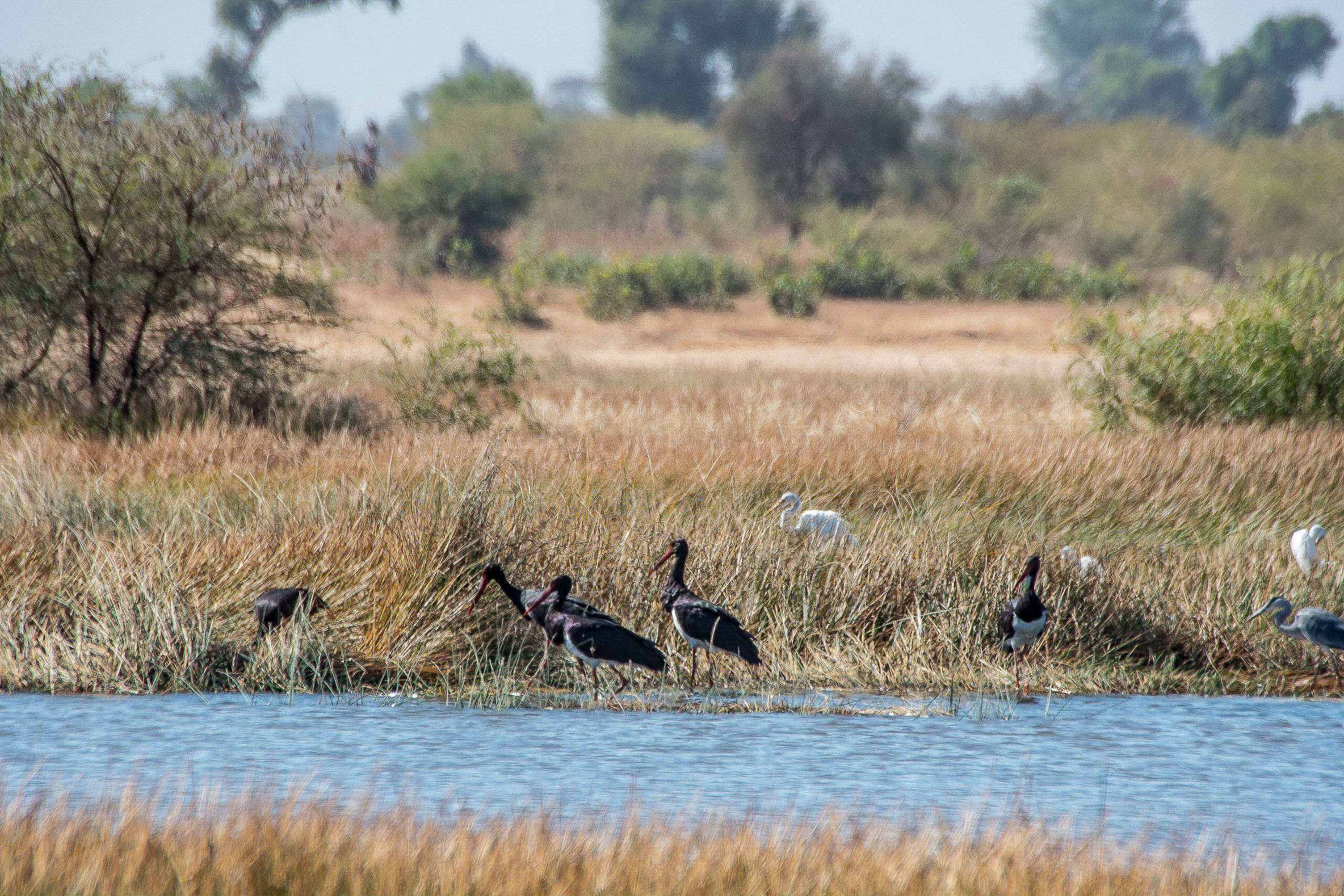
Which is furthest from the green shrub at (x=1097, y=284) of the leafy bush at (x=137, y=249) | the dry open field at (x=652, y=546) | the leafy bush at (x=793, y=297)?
the leafy bush at (x=137, y=249)

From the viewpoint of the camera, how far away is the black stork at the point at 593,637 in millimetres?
8148

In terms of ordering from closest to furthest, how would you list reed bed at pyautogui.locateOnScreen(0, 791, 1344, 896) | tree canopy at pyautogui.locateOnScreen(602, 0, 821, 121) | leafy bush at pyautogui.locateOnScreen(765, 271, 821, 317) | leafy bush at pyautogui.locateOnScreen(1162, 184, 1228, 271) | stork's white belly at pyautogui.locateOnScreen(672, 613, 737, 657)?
reed bed at pyautogui.locateOnScreen(0, 791, 1344, 896) < stork's white belly at pyautogui.locateOnScreen(672, 613, 737, 657) < leafy bush at pyautogui.locateOnScreen(765, 271, 821, 317) < leafy bush at pyautogui.locateOnScreen(1162, 184, 1228, 271) < tree canopy at pyautogui.locateOnScreen(602, 0, 821, 121)

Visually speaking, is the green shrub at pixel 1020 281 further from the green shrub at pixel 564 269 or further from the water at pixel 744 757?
the water at pixel 744 757

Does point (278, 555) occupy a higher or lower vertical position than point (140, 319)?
lower

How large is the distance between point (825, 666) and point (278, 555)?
3632 millimetres

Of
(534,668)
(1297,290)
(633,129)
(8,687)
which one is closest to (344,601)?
(534,668)

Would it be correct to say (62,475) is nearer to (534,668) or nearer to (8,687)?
(8,687)

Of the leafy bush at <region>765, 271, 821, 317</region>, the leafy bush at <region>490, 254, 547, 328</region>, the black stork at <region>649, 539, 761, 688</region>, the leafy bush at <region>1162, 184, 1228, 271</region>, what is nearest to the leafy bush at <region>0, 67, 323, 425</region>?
the black stork at <region>649, 539, 761, 688</region>

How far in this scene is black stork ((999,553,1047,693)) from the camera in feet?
28.8

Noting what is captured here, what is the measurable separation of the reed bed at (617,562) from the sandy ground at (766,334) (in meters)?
15.4

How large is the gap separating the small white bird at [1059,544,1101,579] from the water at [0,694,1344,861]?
1.24m

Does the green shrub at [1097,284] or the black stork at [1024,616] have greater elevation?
the green shrub at [1097,284]

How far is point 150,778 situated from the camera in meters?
6.96

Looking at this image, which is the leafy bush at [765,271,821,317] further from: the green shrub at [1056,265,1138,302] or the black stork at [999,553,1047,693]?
the black stork at [999,553,1047,693]
